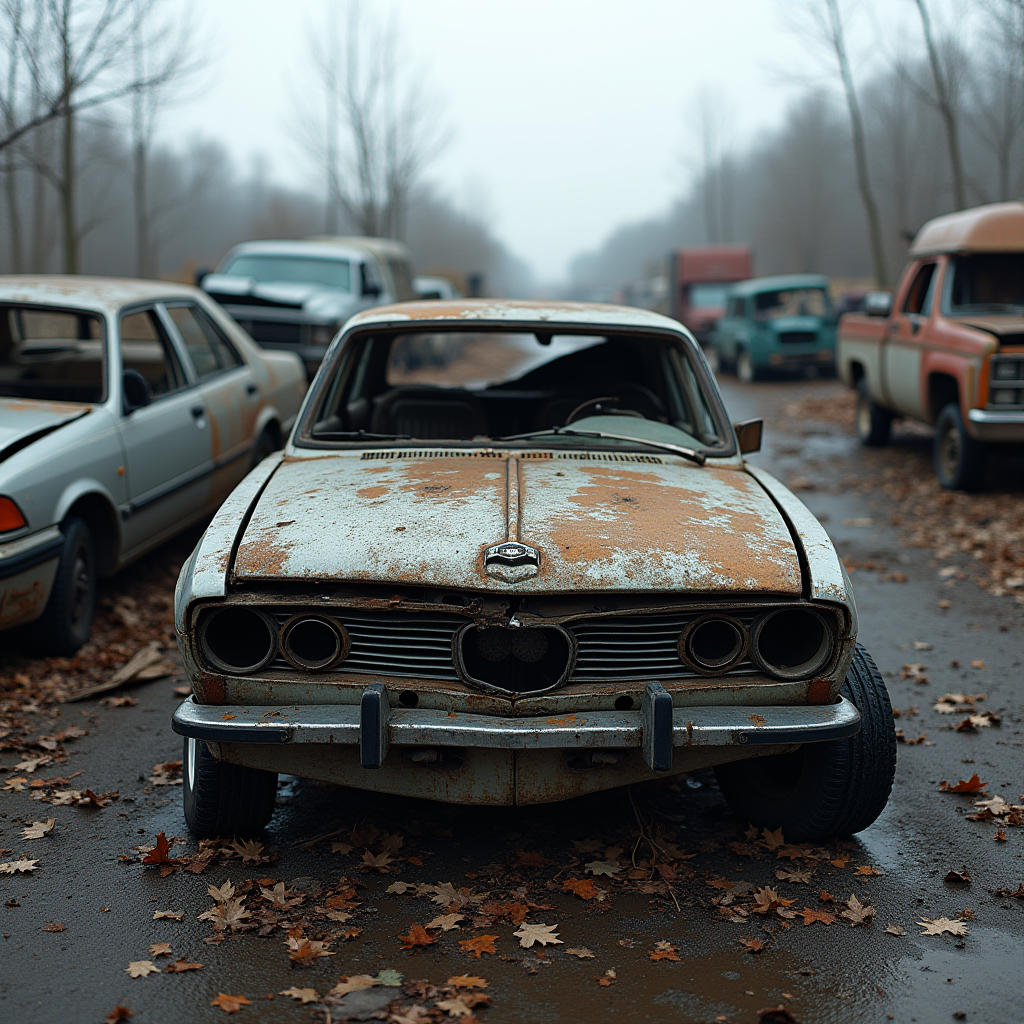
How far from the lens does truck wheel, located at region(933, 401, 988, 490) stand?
31.4 feet

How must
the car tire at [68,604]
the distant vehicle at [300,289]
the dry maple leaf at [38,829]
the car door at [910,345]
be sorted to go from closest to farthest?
1. the dry maple leaf at [38,829]
2. the car tire at [68,604]
3. the car door at [910,345]
4. the distant vehicle at [300,289]

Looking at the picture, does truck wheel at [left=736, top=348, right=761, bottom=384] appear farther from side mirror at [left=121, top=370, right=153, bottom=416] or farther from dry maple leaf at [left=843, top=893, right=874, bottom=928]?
dry maple leaf at [left=843, top=893, right=874, bottom=928]

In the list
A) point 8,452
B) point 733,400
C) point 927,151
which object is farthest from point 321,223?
point 8,452

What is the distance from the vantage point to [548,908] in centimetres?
328

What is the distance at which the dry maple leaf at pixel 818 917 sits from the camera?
3229 millimetres

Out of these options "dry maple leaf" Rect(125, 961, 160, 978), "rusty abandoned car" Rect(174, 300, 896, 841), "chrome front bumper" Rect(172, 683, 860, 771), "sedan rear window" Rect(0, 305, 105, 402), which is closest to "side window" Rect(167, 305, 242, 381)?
"sedan rear window" Rect(0, 305, 105, 402)

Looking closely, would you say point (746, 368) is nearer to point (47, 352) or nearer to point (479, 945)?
point (47, 352)

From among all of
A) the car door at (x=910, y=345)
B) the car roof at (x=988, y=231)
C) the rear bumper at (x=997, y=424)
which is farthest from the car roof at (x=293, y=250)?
the rear bumper at (x=997, y=424)

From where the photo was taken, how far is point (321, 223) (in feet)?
315

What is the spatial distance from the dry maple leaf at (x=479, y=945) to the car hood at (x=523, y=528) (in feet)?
3.16

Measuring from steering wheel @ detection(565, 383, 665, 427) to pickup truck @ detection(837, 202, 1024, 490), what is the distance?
484cm

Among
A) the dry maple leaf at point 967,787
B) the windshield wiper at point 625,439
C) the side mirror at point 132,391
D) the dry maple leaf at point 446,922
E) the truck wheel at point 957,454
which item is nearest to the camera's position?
the dry maple leaf at point 446,922

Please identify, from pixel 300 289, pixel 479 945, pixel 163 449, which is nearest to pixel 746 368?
pixel 300 289

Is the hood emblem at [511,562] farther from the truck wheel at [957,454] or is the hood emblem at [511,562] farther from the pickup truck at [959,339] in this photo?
the truck wheel at [957,454]
